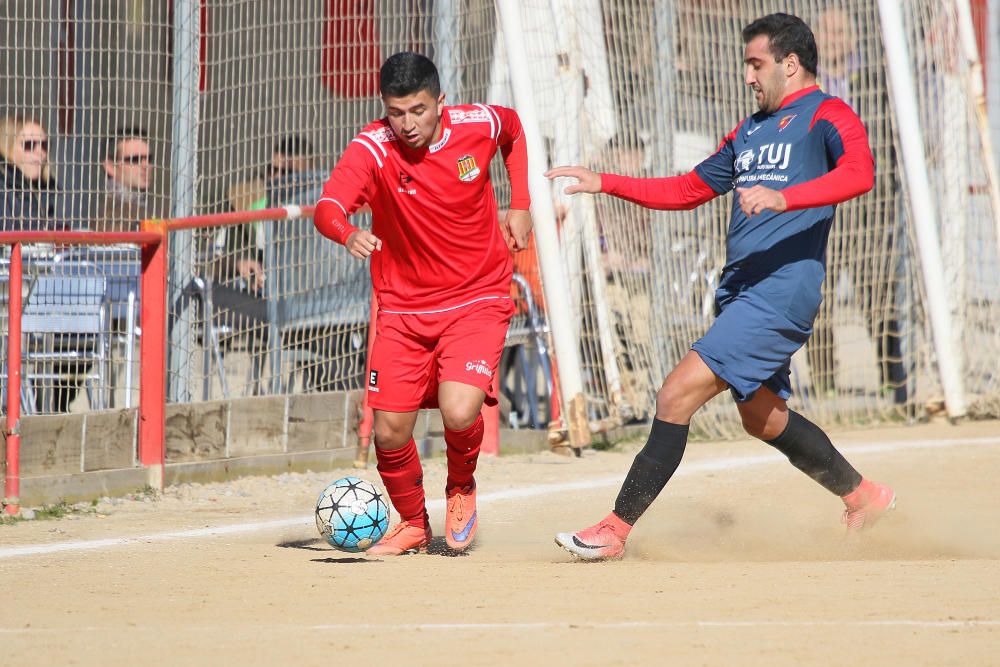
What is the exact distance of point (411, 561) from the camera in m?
5.82

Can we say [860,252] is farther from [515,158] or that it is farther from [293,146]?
[515,158]

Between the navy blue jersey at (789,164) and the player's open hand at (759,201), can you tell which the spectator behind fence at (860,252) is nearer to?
the navy blue jersey at (789,164)

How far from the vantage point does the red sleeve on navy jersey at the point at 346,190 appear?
5.66 m

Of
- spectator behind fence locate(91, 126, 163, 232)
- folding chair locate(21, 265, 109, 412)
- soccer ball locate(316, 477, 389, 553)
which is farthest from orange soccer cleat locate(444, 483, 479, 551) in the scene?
spectator behind fence locate(91, 126, 163, 232)

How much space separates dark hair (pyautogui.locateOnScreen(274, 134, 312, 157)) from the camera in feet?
30.2

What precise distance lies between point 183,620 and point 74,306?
384 cm

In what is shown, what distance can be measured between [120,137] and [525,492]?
3.42 metres

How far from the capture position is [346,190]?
579 centimetres

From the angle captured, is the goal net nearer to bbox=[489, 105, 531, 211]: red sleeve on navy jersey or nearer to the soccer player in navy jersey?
bbox=[489, 105, 531, 211]: red sleeve on navy jersey

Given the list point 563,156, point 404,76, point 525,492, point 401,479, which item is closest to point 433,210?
point 404,76

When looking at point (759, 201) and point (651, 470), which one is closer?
point (759, 201)

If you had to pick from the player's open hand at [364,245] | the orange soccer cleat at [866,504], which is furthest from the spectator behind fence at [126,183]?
the orange soccer cleat at [866,504]

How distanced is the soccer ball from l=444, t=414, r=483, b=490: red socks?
38 cm

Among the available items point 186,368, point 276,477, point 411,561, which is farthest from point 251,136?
point 411,561
